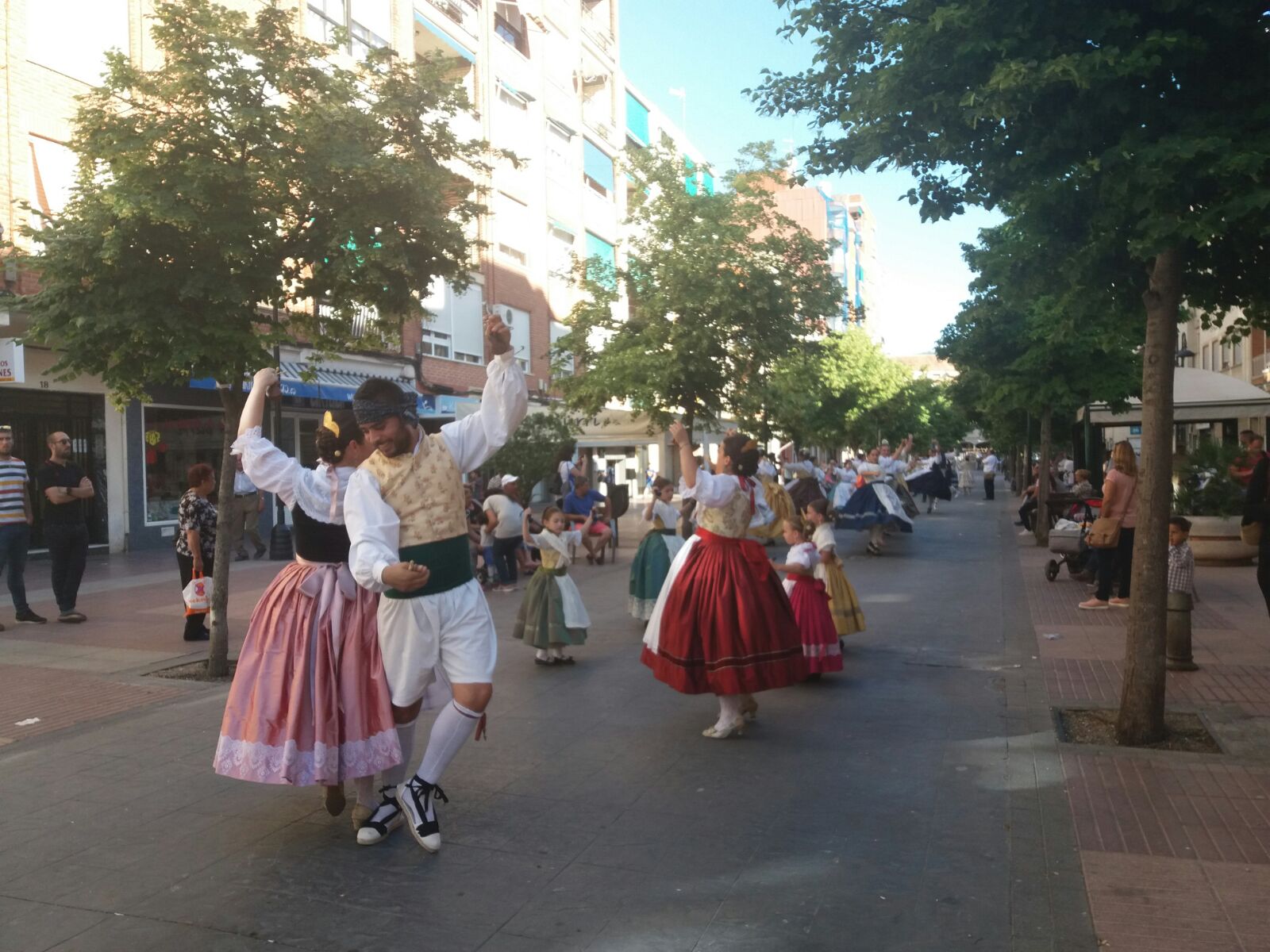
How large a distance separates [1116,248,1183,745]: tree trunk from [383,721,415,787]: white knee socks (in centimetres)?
395

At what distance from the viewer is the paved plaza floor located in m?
3.81

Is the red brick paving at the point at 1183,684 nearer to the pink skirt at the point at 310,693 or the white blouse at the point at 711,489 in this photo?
the white blouse at the point at 711,489

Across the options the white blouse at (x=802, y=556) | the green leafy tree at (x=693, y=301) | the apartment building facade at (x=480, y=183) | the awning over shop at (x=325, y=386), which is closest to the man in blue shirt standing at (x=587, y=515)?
the apartment building facade at (x=480, y=183)

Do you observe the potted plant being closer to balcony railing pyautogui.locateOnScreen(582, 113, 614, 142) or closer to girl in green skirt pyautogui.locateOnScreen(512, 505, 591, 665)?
girl in green skirt pyautogui.locateOnScreen(512, 505, 591, 665)

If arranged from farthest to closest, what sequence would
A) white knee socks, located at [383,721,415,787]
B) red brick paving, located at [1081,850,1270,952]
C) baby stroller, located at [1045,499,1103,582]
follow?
baby stroller, located at [1045,499,1103,582] < white knee socks, located at [383,721,415,787] < red brick paving, located at [1081,850,1270,952]

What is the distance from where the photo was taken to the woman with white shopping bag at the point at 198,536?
9836mm

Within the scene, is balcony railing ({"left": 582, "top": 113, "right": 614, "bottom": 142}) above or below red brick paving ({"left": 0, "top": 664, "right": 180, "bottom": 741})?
above

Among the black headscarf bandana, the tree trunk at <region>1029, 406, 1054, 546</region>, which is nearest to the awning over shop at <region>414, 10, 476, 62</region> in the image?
the tree trunk at <region>1029, 406, 1054, 546</region>

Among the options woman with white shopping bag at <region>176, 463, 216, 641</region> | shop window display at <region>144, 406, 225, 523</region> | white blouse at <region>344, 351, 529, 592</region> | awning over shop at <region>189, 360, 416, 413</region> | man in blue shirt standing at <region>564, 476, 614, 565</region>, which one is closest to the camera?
white blouse at <region>344, 351, 529, 592</region>

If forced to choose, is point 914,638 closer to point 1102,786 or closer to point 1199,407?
point 1102,786

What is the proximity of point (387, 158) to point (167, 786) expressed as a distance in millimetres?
5396

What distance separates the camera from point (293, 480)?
4.64m

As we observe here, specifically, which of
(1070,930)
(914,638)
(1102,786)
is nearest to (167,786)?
(1070,930)

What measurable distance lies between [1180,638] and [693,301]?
1183 cm
